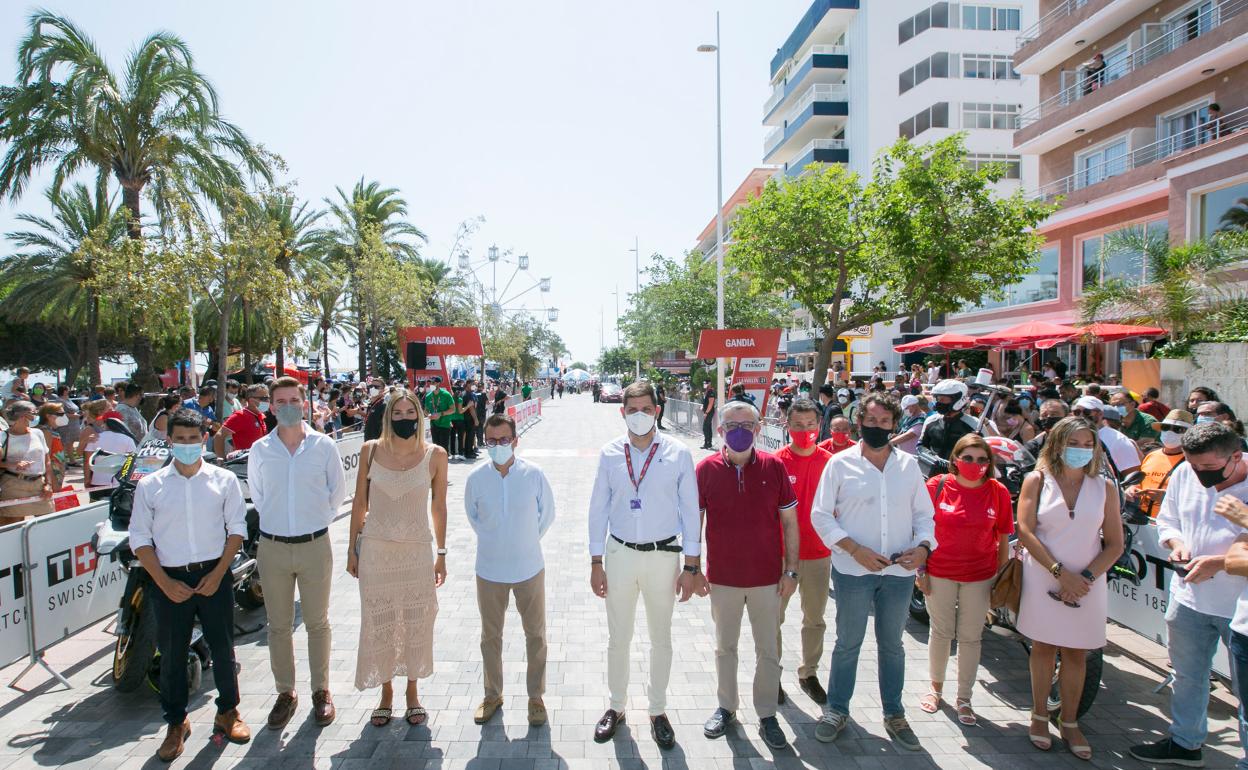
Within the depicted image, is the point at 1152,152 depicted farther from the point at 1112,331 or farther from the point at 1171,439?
the point at 1171,439

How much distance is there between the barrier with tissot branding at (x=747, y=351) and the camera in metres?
17.3

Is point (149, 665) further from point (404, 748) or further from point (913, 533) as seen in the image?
point (913, 533)

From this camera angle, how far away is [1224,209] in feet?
61.4

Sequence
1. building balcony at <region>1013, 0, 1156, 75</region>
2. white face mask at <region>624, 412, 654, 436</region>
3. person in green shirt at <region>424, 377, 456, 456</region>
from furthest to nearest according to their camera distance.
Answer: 1. building balcony at <region>1013, 0, 1156, 75</region>
2. person in green shirt at <region>424, 377, 456, 456</region>
3. white face mask at <region>624, 412, 654, 436</region>

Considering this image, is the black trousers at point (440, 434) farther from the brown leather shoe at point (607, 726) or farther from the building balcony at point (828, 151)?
the building balcony at point (828, 151)

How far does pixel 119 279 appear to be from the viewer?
14.8 m

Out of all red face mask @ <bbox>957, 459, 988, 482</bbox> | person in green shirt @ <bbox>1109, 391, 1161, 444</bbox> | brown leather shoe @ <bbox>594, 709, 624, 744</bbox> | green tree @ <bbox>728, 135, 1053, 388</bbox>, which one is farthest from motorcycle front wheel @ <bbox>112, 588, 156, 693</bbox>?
green tree @ <bbox>728, 135, 1053, 388</bbox>

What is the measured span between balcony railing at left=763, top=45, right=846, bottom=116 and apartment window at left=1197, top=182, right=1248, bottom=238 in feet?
101

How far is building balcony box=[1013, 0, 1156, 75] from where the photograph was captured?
23.1 metres

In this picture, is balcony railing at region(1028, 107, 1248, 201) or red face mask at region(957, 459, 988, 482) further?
balcony railing at region(1028, 107, 1248, 201)

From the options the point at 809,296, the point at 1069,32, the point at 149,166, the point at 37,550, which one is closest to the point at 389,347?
the point at 149,166

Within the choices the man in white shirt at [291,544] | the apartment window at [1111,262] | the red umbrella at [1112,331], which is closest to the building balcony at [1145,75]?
the apartment window at [1111,262]

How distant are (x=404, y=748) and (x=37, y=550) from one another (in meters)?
3.16

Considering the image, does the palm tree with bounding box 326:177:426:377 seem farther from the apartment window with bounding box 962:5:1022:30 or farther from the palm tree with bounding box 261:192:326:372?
the apartment window with bounding box 962:5:1022:30
